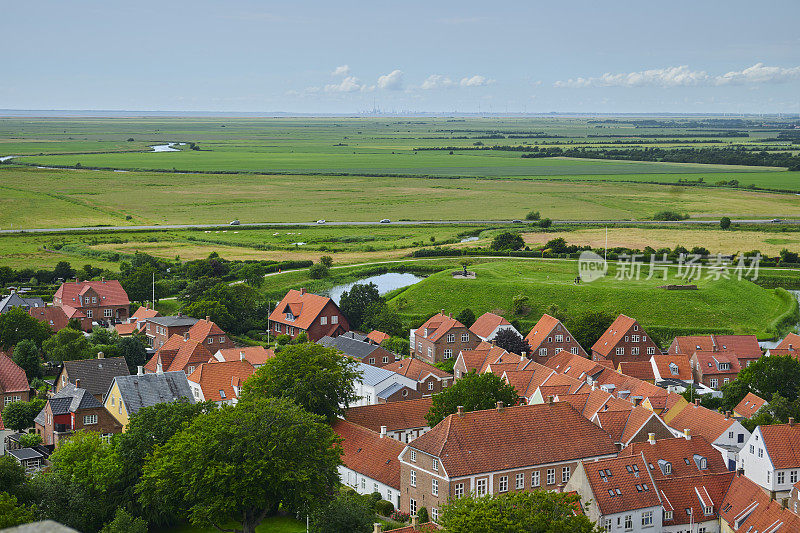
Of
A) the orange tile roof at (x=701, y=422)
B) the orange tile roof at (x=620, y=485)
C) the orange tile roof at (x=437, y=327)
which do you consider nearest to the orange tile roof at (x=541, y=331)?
the orange tile roof at (x=437, y=327)

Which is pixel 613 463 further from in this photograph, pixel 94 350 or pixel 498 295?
pixel 498 295

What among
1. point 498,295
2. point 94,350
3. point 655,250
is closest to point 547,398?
point 94,350

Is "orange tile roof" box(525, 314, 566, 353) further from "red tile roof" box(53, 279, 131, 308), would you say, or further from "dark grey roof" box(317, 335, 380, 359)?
"red tile roof" box(53, 279, 131, 308)

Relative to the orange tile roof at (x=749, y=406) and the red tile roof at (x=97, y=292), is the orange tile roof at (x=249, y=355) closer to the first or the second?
the red tile roof at (x=97, y=292)

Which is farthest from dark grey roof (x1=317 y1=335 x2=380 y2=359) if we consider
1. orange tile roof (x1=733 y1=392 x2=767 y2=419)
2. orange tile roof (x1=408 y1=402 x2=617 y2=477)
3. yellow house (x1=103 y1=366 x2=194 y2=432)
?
orange tile roof (x1=408 y1=402 x2=617 y2=477)

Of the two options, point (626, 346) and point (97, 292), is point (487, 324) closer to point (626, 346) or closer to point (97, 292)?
point (626, 346)
